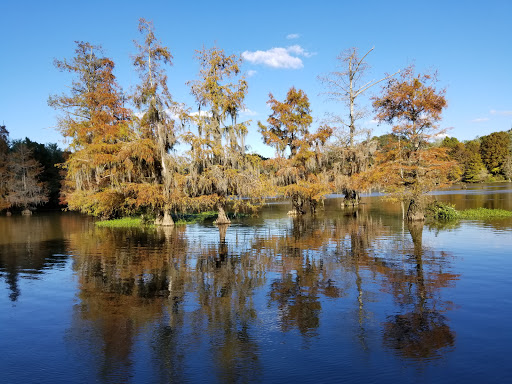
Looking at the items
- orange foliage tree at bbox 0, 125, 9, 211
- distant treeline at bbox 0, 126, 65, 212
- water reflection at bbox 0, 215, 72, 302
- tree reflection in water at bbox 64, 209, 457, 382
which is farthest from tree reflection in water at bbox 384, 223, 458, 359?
orange foliage tree at bbox 0, 125, 9, 211

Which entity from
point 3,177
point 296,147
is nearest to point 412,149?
point 296,147

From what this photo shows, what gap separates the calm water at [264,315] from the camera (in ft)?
19.1

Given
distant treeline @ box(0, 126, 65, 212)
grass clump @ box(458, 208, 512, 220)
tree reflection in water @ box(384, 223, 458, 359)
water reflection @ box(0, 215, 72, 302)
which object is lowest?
tree reflection in water @ box(384, 223, 458, 359)

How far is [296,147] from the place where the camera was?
3575 centimetres

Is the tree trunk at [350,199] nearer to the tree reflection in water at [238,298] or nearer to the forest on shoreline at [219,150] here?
the forest on shoreline at [219,150]

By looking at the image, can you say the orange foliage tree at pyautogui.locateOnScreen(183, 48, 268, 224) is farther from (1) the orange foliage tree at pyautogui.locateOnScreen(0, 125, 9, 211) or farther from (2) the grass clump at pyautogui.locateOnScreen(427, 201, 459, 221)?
(1) the orange foliage tree at pyautogui.locateOnScreen(0, 125, 9, 211)

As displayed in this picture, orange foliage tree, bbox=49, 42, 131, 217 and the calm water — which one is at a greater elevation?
orange foliage tree, bbox=49, 42, 131, 217

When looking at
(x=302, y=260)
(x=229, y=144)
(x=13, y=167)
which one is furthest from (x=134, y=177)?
(x=13, y=167)

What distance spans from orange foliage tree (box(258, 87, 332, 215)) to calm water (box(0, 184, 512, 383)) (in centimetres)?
1869

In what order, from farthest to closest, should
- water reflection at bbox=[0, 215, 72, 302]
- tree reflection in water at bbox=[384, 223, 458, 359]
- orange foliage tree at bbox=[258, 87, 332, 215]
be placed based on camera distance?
1. orange foliage tree at bbox=[258, 87, 332, 215]
2. water reflection at bbox=[0, 215, 72, 302]
3. tree reflection in water at bbox=[384, 223, 458, 359]

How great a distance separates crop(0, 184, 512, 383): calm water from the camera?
19.1 ft

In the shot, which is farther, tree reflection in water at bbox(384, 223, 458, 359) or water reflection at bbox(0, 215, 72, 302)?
water reflection at bbox(0, 215, 72, 302)

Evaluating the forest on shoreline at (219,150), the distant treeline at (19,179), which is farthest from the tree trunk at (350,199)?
the distant treeline at (19,179)

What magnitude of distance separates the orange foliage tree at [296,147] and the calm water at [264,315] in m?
18.7
